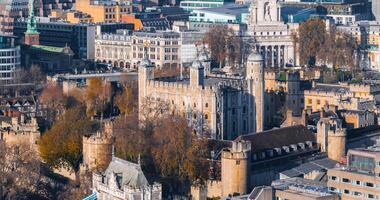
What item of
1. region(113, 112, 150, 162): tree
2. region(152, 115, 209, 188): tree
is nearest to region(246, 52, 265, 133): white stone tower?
region(113, 112, 150, 162): tree

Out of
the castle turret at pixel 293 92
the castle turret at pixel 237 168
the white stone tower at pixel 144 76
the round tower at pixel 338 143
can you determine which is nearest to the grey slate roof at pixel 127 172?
the castle turret at pixel 237 168

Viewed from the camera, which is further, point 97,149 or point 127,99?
point 127,99

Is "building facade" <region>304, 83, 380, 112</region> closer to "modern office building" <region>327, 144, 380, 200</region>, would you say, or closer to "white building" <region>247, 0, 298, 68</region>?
"modern office building" <region>327, 144, 380, 200</region>

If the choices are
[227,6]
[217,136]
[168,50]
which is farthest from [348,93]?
[227,6]

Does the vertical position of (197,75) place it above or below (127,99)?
above

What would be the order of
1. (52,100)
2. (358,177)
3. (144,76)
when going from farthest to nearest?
1. (52,100)
2. (144,76)
3. (358,177)

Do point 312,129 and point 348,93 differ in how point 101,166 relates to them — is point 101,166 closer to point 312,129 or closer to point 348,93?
point 312,129

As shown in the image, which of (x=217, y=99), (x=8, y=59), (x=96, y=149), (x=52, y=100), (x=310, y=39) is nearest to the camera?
(x=96, y=149)

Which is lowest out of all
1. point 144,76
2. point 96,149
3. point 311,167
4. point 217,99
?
point 311,167

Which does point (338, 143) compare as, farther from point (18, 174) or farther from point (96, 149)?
point (18, 174)

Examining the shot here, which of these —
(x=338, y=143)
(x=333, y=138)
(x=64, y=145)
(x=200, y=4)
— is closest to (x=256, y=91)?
(x=333, y=138)
